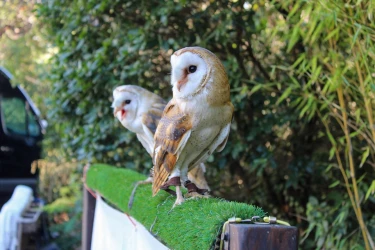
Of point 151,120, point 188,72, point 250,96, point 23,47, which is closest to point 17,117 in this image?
point 23,47

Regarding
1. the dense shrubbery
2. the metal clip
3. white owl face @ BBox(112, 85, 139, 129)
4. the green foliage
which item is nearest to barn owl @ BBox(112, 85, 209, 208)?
white owl face @ BBox(112, 85, 139, 129)

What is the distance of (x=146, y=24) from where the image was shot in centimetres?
408

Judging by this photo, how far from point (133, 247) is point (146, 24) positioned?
2.08 meters

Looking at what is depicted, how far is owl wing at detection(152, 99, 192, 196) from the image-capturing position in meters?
2.10

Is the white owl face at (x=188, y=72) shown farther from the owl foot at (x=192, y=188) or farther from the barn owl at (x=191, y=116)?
the owl foot at (x=192, y=188)

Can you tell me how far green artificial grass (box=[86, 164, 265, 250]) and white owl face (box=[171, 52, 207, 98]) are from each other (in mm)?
413

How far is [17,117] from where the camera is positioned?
739 cm

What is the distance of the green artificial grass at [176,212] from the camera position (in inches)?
62.2

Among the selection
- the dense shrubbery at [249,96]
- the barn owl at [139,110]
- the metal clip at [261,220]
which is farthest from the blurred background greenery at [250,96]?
the metal clip at [261,220]

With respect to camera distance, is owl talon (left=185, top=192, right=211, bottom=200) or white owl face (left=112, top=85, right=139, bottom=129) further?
white owl face (left=112, top=85, right=139, bottom=129)

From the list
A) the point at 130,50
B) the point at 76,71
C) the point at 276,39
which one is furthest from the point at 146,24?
the point at 276,39

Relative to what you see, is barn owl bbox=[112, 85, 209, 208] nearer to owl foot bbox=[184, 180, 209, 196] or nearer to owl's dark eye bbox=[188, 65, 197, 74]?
owl foot bbox=[184, 180, 209, 196]

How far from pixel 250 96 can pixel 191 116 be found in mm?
2023

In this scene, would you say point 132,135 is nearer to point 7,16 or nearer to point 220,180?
point 220,180
